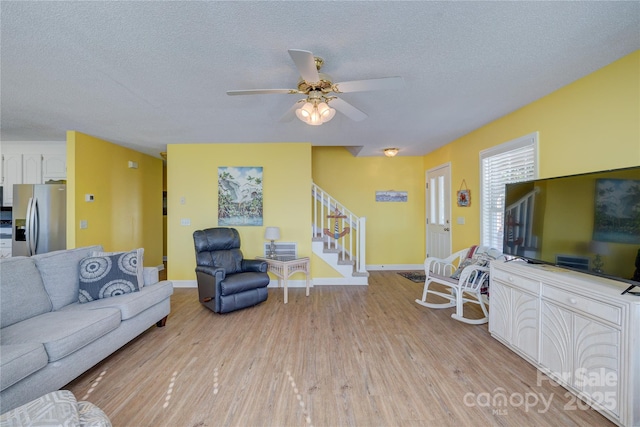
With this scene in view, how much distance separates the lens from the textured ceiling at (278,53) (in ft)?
5.10

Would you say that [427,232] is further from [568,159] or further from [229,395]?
[229,395]

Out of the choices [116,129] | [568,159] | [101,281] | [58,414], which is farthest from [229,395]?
[116,129]

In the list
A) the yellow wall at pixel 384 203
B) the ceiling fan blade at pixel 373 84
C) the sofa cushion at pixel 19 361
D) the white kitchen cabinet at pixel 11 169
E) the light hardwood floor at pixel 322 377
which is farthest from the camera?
the yellow wall at pixel 384 203

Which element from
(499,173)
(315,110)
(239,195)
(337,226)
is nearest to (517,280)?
(499,173)

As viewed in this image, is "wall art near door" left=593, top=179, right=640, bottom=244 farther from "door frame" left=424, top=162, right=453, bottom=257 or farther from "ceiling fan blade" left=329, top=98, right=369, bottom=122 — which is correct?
"door frame" left=424, top=162, right=453, bottom=257

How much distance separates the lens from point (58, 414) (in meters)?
1.10

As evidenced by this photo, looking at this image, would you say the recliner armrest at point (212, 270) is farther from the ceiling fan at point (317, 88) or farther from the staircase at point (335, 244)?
the ceiling fan at point (317, 88)

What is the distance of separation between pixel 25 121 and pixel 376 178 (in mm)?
5659

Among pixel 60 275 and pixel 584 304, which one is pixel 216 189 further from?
pixel 584 304

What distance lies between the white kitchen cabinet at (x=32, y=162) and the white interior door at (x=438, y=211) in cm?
654

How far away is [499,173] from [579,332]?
2145mm

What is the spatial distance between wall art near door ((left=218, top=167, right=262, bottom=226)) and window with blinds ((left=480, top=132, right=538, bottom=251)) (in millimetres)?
3481

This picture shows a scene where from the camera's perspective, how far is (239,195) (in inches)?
178

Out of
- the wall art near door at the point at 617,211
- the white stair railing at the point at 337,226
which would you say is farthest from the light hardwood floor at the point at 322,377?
the white stair railing at the point at 337,226
